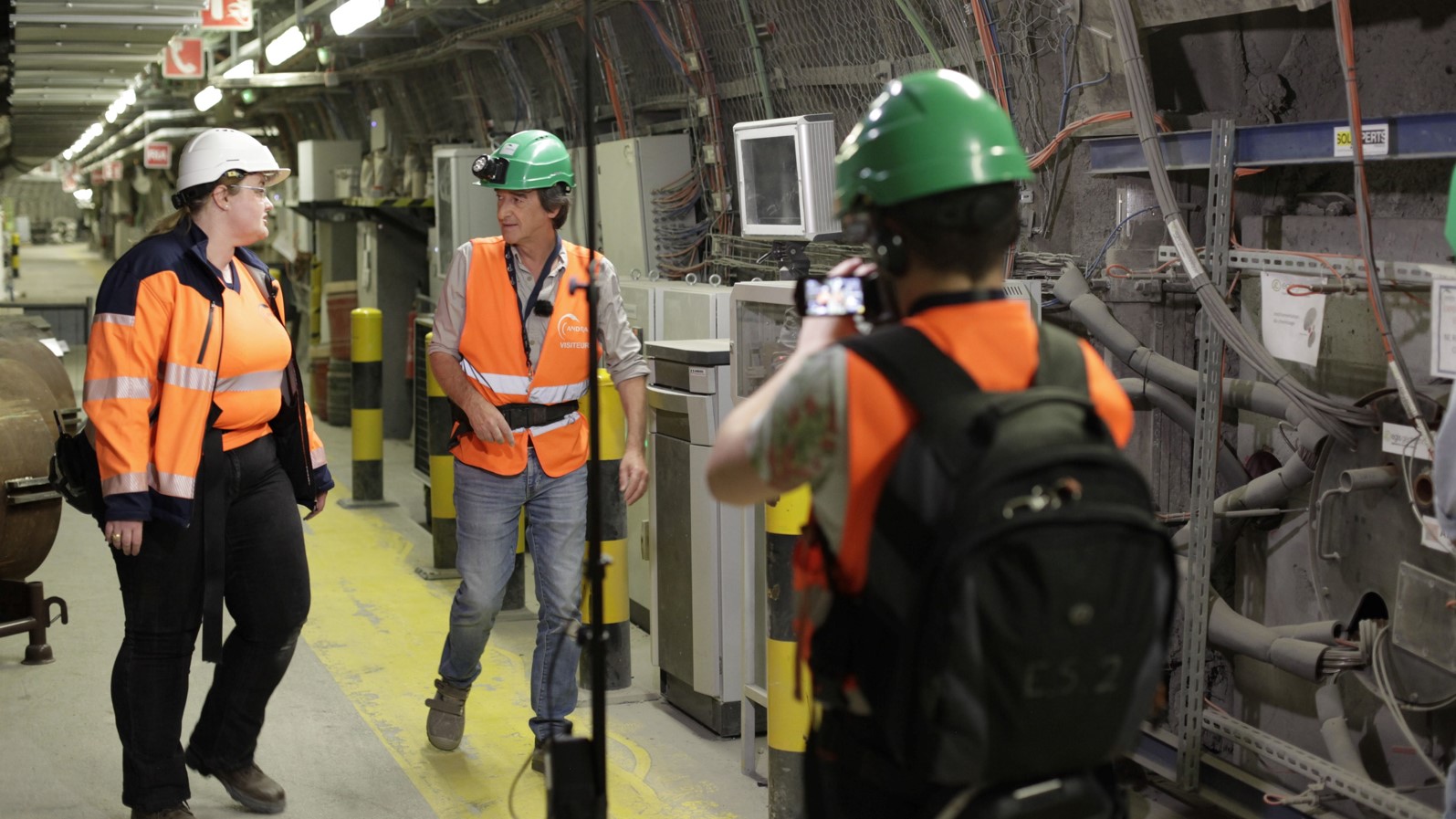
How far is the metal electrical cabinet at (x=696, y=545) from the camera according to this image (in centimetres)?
474

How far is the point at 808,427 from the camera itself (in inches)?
68.8

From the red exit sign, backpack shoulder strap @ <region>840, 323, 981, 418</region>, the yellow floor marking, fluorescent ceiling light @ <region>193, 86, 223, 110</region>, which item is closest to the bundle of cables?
the yellow floor marking

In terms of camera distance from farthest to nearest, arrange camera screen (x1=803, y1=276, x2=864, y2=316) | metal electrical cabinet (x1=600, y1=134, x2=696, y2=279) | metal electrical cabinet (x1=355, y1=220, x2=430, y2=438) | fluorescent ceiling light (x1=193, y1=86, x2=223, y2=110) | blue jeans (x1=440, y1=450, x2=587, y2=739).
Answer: fluorescent ceiling light (x1=193, y1=86, x2=223, y2=110), metal electrical cabinet (x1=355, y1=220, x2=430, y2=438), metal electrical cabinet (x1=600, y1=134, x2=696, y2=279), blue jeans (x1=440, y1=450, x2=587, y2=739), camera screen (x1=803, y1=276, x2=864, y2=316)

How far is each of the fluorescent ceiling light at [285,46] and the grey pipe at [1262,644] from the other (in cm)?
871

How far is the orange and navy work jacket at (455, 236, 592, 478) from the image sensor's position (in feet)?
13.8

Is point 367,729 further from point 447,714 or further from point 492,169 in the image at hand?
point 492,169

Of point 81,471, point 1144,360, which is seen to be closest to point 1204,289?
point 1144,360

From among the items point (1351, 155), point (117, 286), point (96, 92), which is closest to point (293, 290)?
point (96, 92)

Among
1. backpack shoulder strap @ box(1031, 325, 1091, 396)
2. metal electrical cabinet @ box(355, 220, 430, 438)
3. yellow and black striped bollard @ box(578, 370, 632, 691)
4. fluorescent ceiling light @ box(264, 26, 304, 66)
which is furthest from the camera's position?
metal electrical cabinet @ box(355, 220, 430, 438)

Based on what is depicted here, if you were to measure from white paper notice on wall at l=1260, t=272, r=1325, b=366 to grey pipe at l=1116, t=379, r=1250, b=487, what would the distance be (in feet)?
1.51

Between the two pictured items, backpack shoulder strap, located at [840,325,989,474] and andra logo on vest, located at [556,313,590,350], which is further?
andra logo on vest, located at [556,313,590,350]

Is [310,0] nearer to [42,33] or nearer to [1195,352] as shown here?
[42,33]

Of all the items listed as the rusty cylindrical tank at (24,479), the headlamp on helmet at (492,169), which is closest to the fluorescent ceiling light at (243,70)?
the rusty cylindrical tank at (24,479)

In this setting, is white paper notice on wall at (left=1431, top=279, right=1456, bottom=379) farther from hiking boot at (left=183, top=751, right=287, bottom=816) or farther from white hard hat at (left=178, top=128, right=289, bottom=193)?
hiking boot at (left=183, top=751, right=287, bottom=816)
